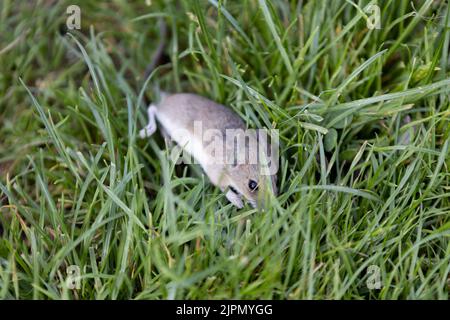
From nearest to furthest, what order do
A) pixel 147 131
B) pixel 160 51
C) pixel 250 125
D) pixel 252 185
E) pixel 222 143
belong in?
pixel 252 185 → pixel 222 143 → pixel 250 125 → pixel 147 131 → pixel 160 51

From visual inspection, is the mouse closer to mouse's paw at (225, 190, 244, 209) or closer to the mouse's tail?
mouse's paw at (225, 190, 244, 209)

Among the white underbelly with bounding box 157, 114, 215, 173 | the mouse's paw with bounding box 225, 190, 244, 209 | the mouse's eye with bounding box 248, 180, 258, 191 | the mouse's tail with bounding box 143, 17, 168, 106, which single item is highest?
the mouse's tail with bounding box 143, 17, 168, 106

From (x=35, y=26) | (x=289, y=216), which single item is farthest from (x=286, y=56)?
(x=35, y=26)

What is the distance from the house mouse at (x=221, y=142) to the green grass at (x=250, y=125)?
0.14 metres

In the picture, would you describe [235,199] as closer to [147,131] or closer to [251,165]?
[251,165]

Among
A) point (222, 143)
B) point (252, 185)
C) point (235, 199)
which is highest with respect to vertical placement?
point (222, 143)

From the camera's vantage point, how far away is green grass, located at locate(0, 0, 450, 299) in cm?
383

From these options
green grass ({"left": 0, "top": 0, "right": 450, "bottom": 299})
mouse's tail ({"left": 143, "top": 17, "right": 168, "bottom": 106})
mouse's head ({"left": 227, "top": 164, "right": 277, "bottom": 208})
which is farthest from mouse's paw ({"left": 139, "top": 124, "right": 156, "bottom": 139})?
mouse's head ({"left": 227, "top": 164, "right": 277, "bottom": 208})

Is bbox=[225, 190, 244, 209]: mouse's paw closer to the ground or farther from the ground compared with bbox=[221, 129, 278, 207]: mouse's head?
closer to the ground

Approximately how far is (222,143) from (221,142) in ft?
0.04

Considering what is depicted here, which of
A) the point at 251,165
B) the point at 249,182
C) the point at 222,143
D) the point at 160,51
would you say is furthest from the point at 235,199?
the point at 160,51

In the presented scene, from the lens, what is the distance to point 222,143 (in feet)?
14.8
